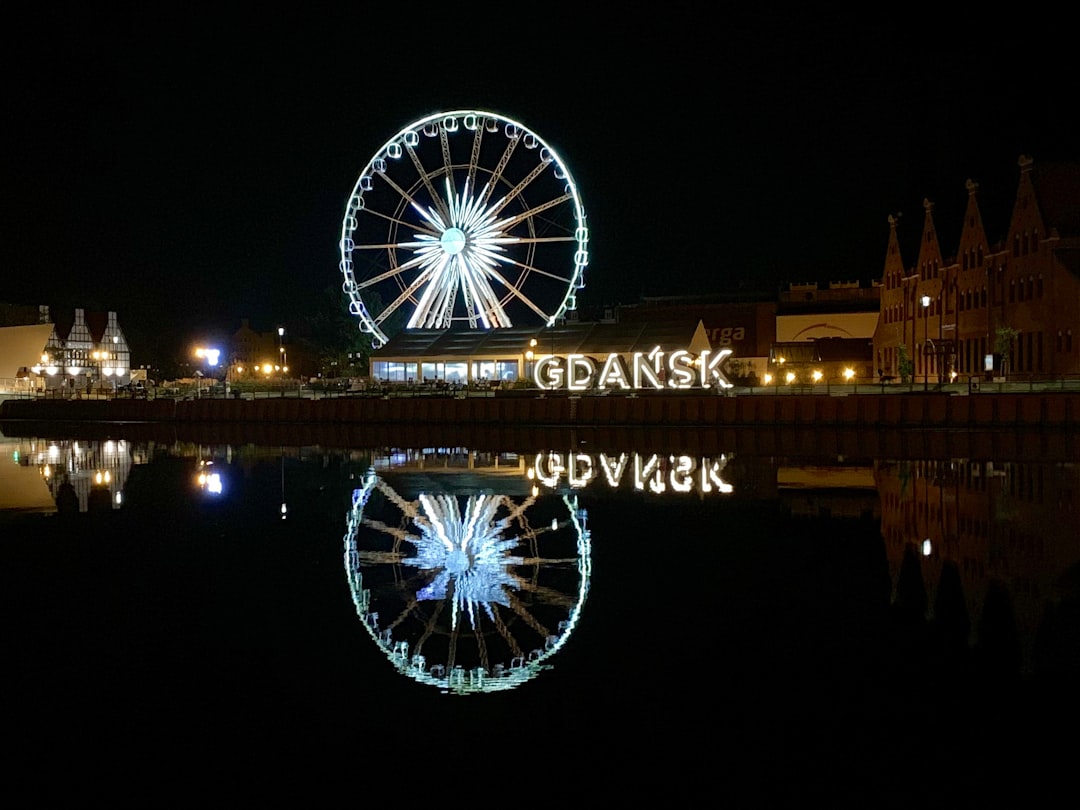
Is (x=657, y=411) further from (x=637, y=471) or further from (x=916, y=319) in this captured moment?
(x=916, y=319)

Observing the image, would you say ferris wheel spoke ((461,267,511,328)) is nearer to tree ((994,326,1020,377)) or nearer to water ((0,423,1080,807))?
tree ((994,326,1020,377))

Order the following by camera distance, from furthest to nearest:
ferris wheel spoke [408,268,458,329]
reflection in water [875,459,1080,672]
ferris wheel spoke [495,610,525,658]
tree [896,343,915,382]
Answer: ferris wheel spoke [408,268,458,329] → tree [896,343,915,382] → reflection in water [875,459,1080,672] → ferris wheel spoke [495,610,525,658]

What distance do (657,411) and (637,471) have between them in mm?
18039

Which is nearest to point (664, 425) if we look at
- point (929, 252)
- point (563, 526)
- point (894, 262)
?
point (929, 252)

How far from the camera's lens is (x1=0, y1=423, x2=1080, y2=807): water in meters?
7.80

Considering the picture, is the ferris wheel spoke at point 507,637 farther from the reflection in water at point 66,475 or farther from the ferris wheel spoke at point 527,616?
the reflection in water at point 66,475

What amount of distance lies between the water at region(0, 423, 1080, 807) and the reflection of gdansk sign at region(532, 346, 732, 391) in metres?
27.2

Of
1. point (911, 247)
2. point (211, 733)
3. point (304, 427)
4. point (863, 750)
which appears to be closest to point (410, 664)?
point (211, 733)

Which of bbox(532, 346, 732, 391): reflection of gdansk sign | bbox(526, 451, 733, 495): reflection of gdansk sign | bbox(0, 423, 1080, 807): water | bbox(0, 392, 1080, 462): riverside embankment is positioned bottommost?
bbox(0, 423, 1080, 807): water

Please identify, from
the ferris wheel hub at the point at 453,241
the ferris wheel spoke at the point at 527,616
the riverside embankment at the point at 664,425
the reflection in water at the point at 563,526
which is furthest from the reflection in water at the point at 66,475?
the ferris wheel hub at the point at 453,241

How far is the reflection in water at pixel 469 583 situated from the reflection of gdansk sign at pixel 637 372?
28.1 metres

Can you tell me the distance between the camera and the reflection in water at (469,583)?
414 inches

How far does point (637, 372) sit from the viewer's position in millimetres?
50781

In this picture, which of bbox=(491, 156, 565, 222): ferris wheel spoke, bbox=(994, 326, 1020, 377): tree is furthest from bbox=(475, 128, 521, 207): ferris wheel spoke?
bbox=(994, 326, 1020, 377): tree
